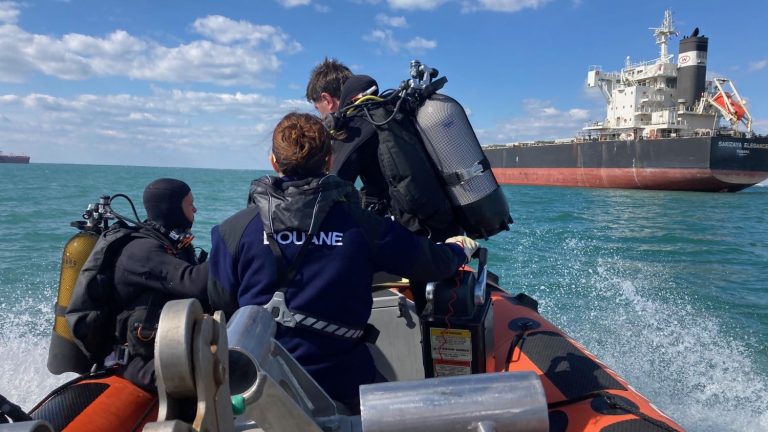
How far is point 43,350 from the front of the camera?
5879 mm

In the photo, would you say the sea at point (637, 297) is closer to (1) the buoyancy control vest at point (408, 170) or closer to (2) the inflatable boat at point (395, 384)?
(2) the inflatable boat at point (395, 384)

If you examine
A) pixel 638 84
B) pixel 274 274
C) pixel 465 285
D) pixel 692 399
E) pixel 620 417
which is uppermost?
pixel 638 84

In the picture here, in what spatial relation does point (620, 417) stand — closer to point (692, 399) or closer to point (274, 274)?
point (274, 274)

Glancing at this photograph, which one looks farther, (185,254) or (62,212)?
(62,212)

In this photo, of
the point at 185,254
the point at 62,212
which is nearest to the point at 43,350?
the point at 185,254

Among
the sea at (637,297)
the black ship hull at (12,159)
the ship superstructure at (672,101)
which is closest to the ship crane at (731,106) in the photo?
the ship superstructure at (672,101)

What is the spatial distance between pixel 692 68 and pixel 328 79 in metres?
38.6

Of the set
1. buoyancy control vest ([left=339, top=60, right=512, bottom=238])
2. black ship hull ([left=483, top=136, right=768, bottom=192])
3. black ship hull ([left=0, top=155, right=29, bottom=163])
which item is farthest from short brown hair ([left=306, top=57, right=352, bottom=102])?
black ship hull ([left=0, top=155, right=29, bottom=163])

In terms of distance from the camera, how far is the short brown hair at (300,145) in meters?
1.83

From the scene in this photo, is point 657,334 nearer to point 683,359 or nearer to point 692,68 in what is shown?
point 683,359

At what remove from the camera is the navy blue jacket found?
179cm

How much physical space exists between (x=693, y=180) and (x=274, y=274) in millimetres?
34088

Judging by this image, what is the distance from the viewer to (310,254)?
1.81 m

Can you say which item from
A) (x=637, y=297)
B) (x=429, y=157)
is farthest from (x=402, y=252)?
(x=637, y=297)
